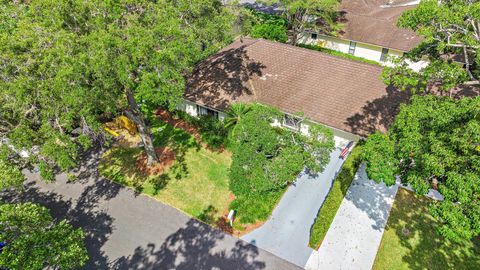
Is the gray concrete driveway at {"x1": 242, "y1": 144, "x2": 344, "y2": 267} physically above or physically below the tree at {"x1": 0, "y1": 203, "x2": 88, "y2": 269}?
below

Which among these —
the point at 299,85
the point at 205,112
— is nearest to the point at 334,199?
the point at 299,85

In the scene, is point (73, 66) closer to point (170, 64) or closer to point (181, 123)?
point (170, 64)

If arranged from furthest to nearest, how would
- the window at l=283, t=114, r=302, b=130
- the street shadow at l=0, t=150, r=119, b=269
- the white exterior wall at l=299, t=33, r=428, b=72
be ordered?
1. the white exterior wall at l=299, t=33, r=428, b=72
2. the window at l=283, t=114, r=302, b=130
3. the street shadow at l=0, t=150, r=119, b=269

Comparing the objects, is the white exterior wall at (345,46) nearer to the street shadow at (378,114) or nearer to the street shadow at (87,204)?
the street shadow at (378,114)

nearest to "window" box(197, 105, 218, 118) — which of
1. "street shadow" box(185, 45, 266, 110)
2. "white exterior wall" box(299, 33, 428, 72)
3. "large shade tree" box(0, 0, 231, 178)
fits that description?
"street shadow" box(185, 45, 266, 110)

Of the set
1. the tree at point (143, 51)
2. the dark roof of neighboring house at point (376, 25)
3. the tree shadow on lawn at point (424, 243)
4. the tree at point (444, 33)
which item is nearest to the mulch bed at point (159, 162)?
the tree at point (143, 51)

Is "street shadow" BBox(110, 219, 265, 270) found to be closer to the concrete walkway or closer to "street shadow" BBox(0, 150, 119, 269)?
"street shadow" BBox(0, 150, 119, 269)

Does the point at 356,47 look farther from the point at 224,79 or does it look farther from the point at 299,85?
the point at 224,79
